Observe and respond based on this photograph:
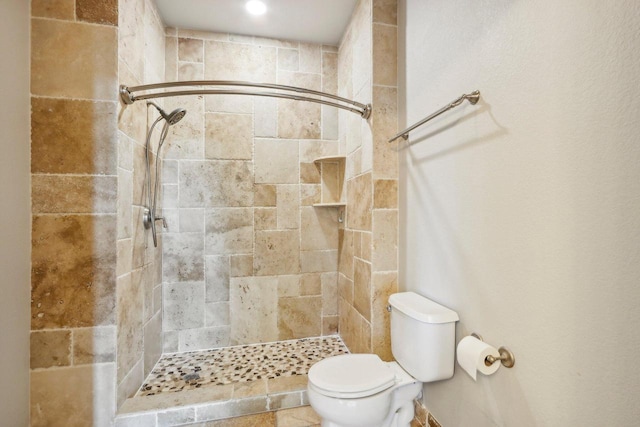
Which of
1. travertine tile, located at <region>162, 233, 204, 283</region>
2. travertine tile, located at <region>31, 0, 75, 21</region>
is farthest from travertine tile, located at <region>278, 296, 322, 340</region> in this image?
travertine tile, located at <region>31, 0, 75, 21</region>

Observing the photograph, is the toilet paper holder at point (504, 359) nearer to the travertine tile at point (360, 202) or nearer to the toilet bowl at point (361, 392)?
the toilet bowl at point (361, 392)

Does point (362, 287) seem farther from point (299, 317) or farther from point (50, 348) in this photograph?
point (50, 348)

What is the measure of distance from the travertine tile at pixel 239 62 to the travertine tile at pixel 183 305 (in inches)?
68.5

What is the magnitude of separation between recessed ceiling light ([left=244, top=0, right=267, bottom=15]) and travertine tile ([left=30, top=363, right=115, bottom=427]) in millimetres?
2414

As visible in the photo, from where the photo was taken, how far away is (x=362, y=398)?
123cm

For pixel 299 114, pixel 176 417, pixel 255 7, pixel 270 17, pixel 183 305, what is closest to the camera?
pixel 176 417

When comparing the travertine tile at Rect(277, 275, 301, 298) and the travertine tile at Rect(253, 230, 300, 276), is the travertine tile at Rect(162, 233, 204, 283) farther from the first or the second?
the travertine tile at Rect(277, 275, 301, 298)

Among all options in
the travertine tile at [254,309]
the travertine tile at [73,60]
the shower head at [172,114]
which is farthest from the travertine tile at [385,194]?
the travertine tile at [73,60]

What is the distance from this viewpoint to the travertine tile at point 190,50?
2.23 meters

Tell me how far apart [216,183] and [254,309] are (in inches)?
43.9

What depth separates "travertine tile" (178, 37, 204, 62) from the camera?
7.33 feet

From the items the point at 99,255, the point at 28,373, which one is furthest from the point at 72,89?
the point at 28,373

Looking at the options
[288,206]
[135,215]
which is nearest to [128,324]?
[135,215]

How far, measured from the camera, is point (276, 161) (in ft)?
7.83
